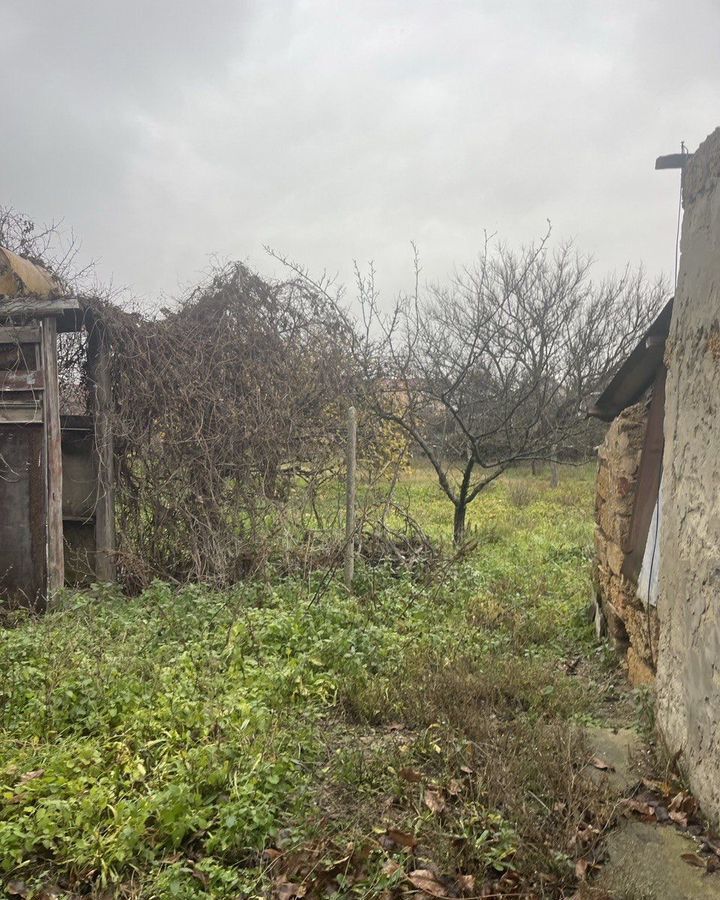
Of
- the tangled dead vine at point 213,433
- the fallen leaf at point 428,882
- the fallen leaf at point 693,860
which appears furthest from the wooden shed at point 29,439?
the fallen leaf at point 693,860

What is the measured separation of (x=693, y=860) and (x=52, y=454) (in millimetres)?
5775

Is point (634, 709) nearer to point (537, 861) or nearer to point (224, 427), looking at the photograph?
point (537, 861)

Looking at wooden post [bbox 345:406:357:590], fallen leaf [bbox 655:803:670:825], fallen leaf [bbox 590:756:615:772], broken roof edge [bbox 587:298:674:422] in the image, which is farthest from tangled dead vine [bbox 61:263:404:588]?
fallen leaf [bbox 655:803:670:825]

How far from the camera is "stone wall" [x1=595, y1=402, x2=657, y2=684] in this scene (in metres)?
4.58

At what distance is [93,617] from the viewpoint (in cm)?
543

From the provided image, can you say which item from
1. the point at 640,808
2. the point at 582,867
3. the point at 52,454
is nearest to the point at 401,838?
the point at 582,867

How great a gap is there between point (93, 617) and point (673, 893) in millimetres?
4473

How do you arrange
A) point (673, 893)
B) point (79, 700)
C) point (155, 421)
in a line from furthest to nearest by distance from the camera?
point (155, 421) < point (79, 700) < point (673, 893)

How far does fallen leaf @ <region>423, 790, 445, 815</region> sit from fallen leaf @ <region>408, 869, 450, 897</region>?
0.33 m

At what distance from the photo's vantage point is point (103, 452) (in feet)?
22.1

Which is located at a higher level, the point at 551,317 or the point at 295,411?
the point at 551,317

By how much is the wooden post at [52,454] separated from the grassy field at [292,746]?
1.37ft

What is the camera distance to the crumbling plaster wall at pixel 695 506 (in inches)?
118

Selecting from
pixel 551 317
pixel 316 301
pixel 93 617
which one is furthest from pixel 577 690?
pixel 551 317
